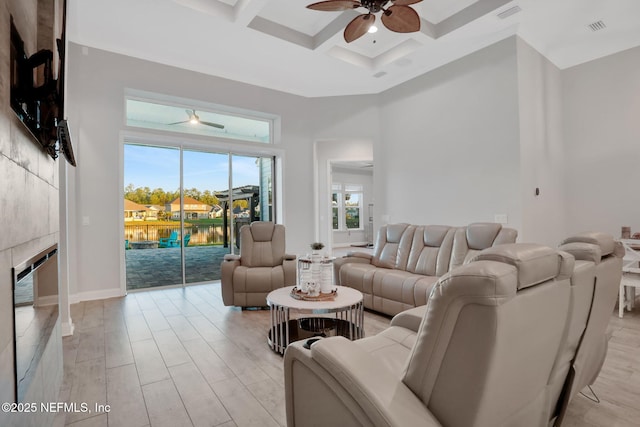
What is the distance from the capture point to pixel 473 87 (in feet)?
15.8

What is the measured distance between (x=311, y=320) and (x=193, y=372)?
1146 millimetres

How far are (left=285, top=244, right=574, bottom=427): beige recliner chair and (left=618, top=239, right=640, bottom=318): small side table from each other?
3.45 m

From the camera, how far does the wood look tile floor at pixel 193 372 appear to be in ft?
6.30

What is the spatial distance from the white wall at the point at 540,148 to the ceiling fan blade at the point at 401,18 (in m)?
1.98

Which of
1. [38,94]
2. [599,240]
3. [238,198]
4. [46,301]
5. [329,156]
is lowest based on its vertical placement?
[46,301]

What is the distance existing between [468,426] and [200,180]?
5.52 metres

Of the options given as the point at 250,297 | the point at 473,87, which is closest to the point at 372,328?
the point at 250,297

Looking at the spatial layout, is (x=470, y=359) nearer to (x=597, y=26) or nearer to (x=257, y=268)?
(x=257, y=268)

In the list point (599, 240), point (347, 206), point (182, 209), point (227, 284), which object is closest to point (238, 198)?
point (182, 209)

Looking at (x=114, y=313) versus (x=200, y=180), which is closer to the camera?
(x=114, y=313)

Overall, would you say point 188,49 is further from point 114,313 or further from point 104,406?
point 104,406

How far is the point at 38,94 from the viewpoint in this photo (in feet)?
4.31

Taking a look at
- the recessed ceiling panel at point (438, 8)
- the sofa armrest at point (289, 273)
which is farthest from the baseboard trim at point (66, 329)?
the recessed ceiling panel at point (438, 8)

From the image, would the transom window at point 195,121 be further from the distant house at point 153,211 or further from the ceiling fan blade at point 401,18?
the ceiling fan blade at point 401,18
